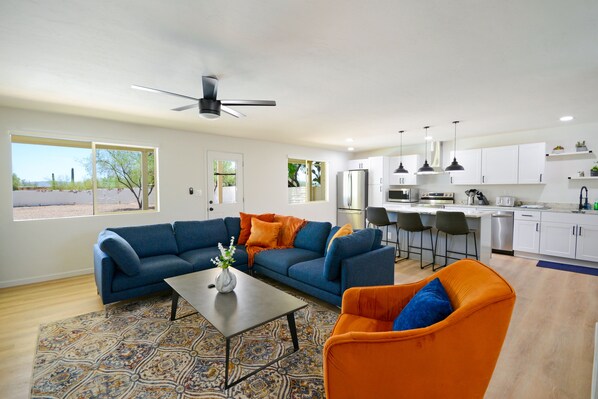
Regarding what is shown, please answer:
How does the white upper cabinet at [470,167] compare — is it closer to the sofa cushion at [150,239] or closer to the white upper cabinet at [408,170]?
the white upper cabinet at [408,170]

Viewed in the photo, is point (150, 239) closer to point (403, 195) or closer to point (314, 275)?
point (314, 275)

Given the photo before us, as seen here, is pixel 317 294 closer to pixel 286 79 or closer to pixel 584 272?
pixel 286 79

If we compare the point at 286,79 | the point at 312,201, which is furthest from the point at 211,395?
the point at 312,201

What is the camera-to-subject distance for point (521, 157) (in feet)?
17.2

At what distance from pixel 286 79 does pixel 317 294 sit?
7.44 feet

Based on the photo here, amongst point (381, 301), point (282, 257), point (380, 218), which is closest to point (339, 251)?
point (381, 301)

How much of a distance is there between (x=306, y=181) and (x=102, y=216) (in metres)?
4.64

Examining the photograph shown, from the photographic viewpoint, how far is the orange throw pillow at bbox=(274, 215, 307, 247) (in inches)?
160

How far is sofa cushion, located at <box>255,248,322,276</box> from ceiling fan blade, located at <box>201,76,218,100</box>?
1.99 m

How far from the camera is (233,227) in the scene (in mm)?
4383

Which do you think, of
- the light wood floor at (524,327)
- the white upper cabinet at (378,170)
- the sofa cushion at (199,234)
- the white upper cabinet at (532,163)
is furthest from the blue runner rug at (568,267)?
the sofa cushion at (199,234)

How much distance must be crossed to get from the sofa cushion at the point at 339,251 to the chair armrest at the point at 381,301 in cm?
86

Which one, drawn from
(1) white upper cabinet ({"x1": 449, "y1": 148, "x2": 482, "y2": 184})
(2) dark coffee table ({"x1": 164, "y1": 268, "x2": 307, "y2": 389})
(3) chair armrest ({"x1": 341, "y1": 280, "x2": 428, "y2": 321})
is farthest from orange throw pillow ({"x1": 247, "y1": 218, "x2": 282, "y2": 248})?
(1) white upper cabinet ({"x1": 449, "y1": 148, "x2": 482, "y2": 184})

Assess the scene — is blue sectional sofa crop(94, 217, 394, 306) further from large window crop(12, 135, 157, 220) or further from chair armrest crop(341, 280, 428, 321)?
large window crop(12, 135, 157, 220)
